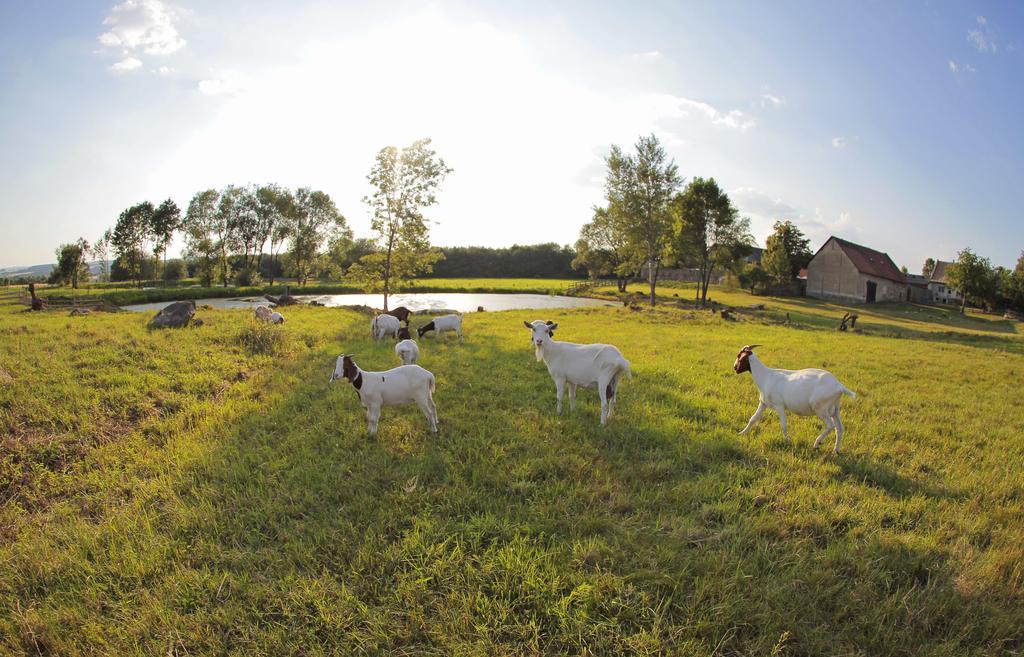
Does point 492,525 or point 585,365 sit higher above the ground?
point 585,365

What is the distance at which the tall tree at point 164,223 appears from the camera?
179ft

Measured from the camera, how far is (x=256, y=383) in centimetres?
929

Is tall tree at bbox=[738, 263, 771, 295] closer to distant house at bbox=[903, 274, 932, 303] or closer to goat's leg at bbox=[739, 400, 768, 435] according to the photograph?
distant house at bbox=[903, 274, 932, 303]

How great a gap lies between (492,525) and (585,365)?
3556mm

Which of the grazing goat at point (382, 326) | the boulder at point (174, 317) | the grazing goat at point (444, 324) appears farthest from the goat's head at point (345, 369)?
the boulder at point (174, 317)

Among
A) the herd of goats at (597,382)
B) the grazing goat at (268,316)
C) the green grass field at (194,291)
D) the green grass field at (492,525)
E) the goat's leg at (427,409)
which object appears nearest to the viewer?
the green grass field at (492,525)

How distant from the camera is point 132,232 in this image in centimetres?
5394

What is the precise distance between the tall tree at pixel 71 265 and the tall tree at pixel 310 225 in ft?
80.3

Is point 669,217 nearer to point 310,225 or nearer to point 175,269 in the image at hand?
point 310,225

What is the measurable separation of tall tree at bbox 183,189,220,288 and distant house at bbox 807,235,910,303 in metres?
71.9

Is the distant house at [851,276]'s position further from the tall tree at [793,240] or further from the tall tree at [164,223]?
the tall tree at [164,223]

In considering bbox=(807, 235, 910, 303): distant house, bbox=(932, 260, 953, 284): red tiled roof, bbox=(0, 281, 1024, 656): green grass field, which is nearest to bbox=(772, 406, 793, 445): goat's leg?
bbox=(0, 281, 1024, 656): green grass field

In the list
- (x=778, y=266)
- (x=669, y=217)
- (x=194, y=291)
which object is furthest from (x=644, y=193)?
(x=194, y=291)

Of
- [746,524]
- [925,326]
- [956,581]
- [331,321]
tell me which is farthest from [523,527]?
[925,326]
